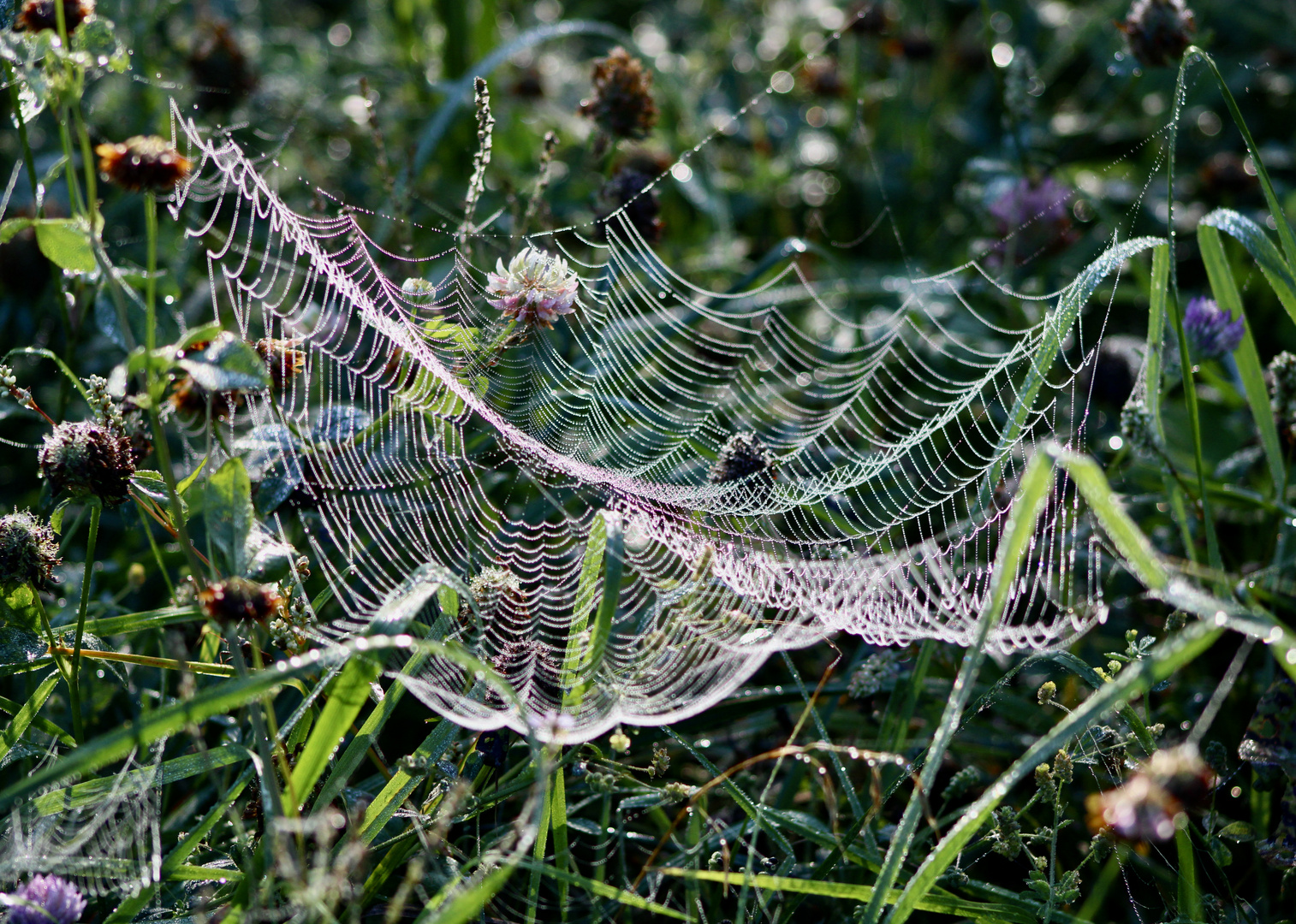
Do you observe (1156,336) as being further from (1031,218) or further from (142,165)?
(142,165)

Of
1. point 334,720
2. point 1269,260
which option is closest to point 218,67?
point 334,720

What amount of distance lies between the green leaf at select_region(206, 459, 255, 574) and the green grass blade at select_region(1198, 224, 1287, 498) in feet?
4.84

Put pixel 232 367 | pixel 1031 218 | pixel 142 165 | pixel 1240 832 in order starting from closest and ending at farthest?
pixel 232 367
pixel 142 165
pixel 1240 832
pixel 1031 218

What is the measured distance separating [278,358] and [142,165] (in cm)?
41

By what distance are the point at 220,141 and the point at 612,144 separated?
115 centimetres

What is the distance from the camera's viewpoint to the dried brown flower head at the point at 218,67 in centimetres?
A: 302

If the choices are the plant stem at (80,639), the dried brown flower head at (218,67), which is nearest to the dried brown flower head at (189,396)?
the plant stem at (80,639)

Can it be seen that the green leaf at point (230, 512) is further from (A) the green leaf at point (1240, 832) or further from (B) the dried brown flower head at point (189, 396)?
(A) the green leaf at point (1240, 832)

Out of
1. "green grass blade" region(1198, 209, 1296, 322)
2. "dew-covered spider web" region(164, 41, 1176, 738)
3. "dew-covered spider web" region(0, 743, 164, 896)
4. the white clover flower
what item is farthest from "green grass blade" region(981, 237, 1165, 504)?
"dew-covered spider web" region(0, 743, 164, 896)

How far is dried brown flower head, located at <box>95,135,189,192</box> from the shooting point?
53.0 inches

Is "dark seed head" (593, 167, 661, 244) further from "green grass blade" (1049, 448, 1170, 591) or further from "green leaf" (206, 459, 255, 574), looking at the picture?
"green grass blade" (1049, 448, 1170, 591)

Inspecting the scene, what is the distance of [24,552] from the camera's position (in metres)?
1.50

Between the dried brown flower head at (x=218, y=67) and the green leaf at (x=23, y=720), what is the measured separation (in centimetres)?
198

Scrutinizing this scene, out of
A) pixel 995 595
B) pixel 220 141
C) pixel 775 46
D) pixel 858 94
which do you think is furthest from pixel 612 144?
pixel 775 46
